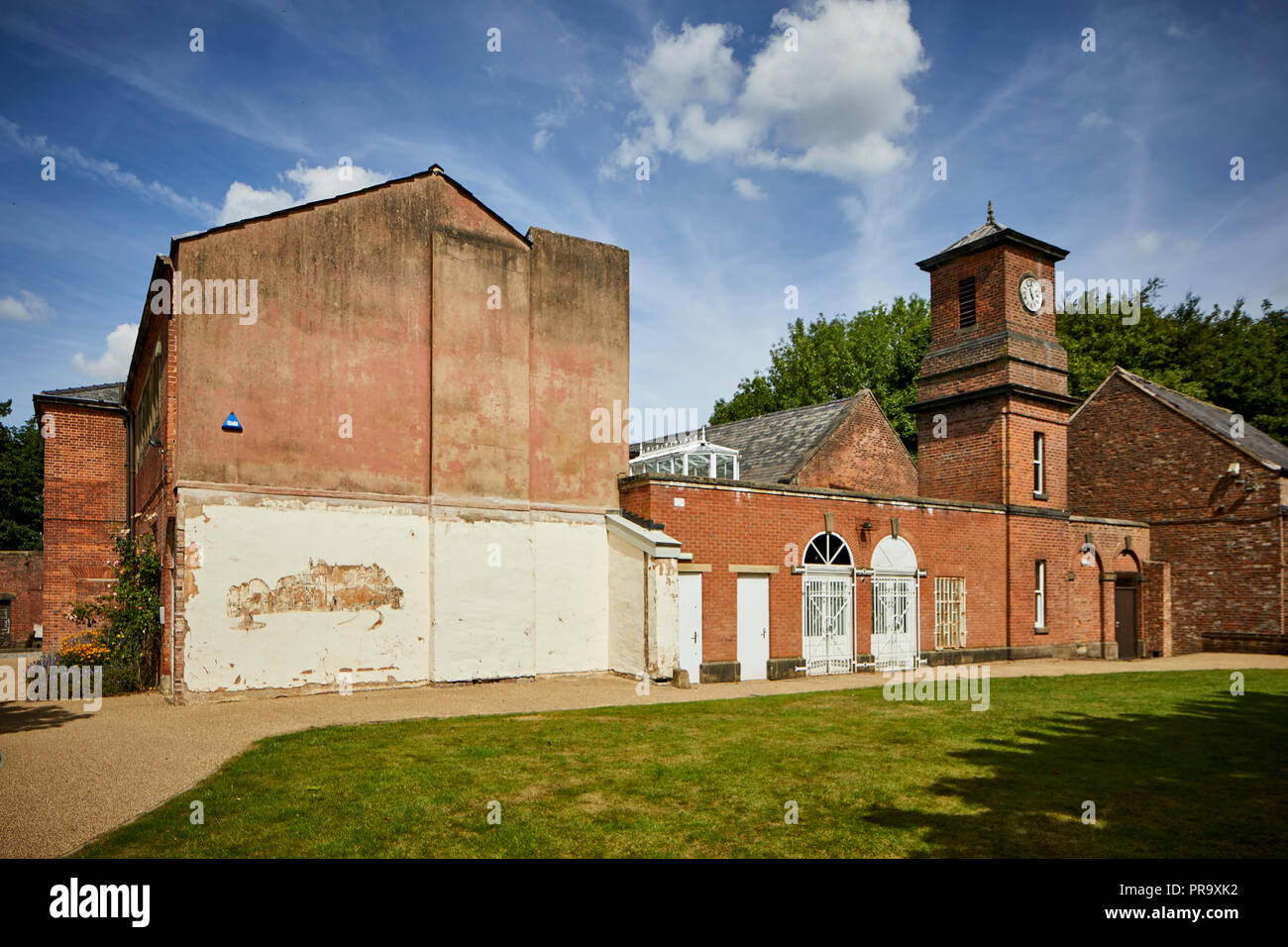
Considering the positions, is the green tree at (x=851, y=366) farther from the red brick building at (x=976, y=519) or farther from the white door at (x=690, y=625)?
the white door at (x=690, y=625)

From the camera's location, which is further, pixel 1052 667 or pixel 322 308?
pixel 1052 667

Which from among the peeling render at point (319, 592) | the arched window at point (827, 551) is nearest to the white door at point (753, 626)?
the arched window at point (827, 551)

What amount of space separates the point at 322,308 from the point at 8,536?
3923cm

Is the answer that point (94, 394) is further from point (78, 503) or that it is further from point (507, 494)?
point (507, 494)

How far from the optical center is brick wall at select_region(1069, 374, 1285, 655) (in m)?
25.2

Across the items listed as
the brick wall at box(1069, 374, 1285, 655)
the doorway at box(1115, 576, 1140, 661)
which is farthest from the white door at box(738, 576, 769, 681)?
the brick wall at box(1069, 374, 1285, 655)

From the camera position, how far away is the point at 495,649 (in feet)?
53.9

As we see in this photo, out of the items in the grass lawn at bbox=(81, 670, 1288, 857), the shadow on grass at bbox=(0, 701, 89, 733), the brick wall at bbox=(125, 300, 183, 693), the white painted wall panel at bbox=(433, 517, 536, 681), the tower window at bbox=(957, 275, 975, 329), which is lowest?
the shadow on grass at bbox=(0, 701, 89, 733)

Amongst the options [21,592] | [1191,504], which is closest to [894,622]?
[1191,504]

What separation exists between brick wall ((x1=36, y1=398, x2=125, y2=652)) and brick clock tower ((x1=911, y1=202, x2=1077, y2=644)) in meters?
23.8

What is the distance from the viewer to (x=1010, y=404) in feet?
74.3

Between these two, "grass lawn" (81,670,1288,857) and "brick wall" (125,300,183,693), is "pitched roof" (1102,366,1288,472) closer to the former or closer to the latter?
"grass lawn" (81,670,1288,857)

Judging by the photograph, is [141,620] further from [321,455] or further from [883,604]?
[883,604]
